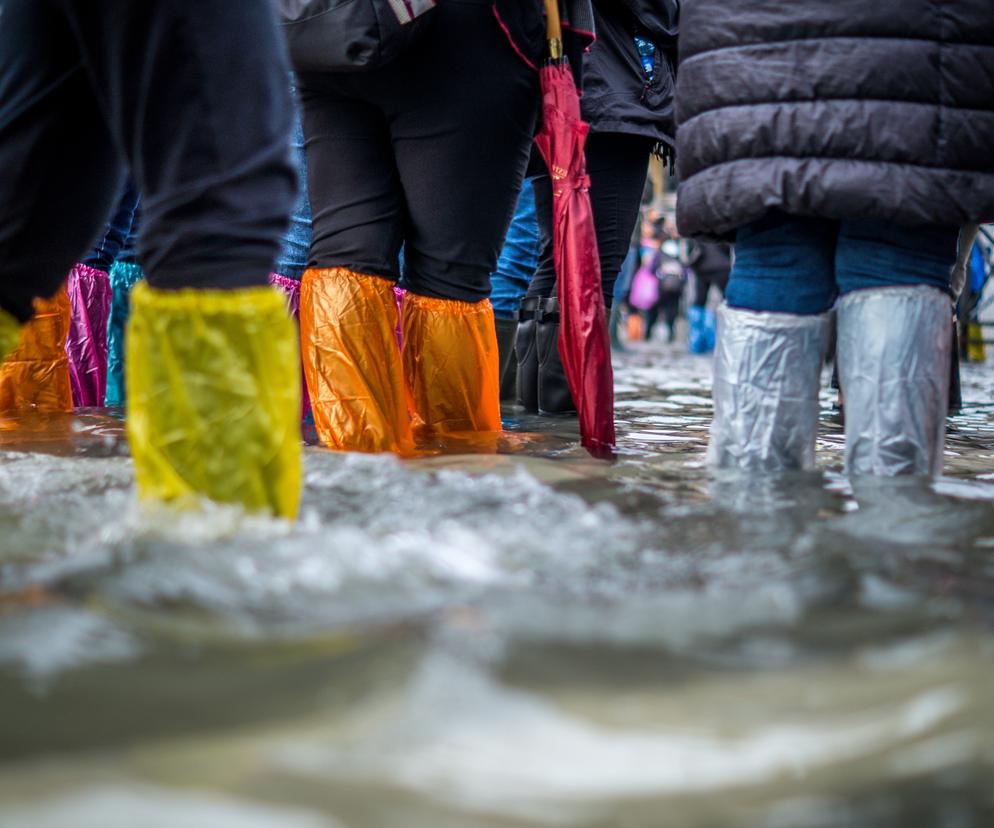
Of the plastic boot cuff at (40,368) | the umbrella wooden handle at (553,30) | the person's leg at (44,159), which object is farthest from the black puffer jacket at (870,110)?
the plastic boot cuff at (40,368)

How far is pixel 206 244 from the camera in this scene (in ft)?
4.38

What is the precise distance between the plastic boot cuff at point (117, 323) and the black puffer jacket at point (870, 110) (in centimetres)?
223

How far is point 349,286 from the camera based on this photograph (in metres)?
2.24

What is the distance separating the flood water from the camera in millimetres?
708

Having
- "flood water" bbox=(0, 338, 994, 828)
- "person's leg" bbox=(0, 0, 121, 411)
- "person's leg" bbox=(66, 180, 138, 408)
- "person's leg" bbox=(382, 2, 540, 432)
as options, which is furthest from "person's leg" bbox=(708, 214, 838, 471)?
"person's leg" bbox=(66, 180, 138, 408)

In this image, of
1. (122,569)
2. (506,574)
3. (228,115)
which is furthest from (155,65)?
(506,574)

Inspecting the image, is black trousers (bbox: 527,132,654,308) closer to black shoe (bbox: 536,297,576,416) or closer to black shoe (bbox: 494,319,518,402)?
black shoe (bbox: 536,297,576,416)

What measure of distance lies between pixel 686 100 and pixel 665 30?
129cm

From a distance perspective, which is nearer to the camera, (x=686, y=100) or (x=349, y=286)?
(x=686, y=100)

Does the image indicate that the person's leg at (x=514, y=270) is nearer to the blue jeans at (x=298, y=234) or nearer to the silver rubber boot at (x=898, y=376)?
the blue jeans at (x=298, y=234)

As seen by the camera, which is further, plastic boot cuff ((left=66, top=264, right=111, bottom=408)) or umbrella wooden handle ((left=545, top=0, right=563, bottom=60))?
plastic boot cuff ((left=66, top=264, right=111, bottom=408))

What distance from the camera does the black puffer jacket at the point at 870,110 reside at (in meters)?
1.73

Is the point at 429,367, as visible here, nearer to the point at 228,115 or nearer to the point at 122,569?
the point at 228,115

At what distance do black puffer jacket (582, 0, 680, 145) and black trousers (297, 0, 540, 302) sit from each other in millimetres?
880
